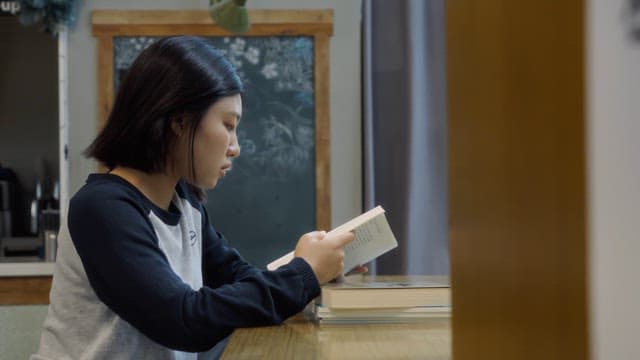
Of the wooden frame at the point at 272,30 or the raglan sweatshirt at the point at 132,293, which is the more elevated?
the wooden frame at the point at 272,30

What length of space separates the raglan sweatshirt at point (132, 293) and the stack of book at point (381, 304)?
0.08 metres

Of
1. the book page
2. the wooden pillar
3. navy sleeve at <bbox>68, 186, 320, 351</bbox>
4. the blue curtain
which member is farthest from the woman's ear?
the blue curtain

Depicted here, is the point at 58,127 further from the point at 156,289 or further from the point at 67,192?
the point at 156,289

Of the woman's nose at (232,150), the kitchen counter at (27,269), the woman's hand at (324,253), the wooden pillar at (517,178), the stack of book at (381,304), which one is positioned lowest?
the kitchen counter at (27,269)

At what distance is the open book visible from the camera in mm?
1170

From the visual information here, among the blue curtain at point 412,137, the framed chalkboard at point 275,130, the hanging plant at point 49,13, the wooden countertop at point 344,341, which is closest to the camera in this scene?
the wooden countertop at point 344,341

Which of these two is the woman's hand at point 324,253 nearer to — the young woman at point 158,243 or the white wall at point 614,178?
the young woman at point 158,243

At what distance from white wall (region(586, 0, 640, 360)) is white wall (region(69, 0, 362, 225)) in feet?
10.4

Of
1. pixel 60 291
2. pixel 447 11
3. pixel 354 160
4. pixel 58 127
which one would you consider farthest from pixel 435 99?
pixel 447 11

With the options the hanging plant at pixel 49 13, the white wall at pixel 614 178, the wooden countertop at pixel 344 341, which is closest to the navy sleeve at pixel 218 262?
the wooden countertop at pixel 344 341

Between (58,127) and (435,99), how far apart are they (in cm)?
159

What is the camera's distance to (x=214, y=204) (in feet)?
10.7

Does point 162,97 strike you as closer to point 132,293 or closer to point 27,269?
point 132,293

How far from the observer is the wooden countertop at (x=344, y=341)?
3.07 feet
